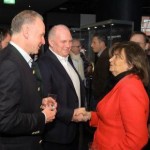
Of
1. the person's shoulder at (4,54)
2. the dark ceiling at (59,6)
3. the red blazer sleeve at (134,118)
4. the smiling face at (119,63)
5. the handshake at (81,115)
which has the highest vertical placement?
the dark ceiling at (59,6)

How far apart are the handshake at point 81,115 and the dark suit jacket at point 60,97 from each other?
0.04 metres

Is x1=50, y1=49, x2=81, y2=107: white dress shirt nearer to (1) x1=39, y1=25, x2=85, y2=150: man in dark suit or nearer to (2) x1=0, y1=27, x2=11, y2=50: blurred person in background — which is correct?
(1) x1=39, y1=25, x2=85, y2=150: man in dark suit

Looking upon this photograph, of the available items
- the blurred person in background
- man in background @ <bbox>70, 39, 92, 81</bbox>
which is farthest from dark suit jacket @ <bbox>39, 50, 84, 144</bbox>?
man in background @ <bbox>70, 39, 92, 81</bbox>

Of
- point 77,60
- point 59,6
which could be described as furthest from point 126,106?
point 59,6

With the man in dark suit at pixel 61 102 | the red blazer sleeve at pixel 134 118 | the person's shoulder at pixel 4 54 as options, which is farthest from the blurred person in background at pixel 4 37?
the red blazer sleeve at pixel 134 118

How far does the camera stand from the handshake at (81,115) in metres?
2.77

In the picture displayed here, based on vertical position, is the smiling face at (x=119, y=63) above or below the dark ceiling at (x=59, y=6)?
below

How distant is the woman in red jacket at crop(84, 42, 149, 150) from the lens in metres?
2.06

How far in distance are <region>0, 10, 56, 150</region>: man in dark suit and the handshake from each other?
0.60 metres

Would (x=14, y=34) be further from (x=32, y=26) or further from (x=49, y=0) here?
(x=49, y=0)

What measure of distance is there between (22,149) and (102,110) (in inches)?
24.0

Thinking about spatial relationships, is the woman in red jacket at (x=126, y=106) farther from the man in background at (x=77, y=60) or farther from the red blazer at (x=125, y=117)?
the man in background at (x=77, y=60)

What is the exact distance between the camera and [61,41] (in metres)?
3.13

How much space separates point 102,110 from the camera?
7.57 feet
